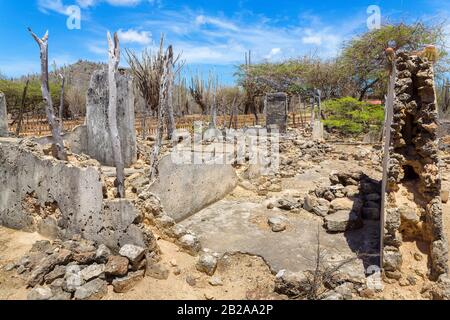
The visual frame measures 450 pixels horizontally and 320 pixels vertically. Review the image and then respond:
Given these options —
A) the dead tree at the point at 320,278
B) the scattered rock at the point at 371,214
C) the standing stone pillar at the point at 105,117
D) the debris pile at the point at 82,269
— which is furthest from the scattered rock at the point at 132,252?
the scattered rock at the point at 371,214

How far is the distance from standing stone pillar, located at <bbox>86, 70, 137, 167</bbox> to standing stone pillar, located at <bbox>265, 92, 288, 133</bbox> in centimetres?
835

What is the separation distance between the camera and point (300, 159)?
36.3 ft

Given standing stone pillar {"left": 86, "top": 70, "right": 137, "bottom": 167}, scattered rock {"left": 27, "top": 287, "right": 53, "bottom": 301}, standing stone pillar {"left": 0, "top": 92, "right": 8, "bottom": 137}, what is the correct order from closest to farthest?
scattered rock {"left": 27, "top": 287, "right": 53, "bottom": 301}, standing stone pillar {"left": 86, "top": 70, "right": 137, "bottom": 167}, standing stone pillar {"left": 0, "top": 92, "right": 8, "bottom": 137}

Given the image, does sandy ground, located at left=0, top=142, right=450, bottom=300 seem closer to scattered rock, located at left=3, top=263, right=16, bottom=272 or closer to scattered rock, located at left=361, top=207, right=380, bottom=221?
scattered rock, located at left=3, top=263, right=16, bottom=272

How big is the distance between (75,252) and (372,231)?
15.2 ft

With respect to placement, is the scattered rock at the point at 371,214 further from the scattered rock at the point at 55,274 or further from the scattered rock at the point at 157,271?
Result: the scattered rock at the point at 55,274

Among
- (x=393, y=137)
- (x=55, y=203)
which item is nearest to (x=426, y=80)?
(x=393, y=137)

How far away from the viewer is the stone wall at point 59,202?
4.66 m

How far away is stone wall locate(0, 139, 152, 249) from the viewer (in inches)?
183

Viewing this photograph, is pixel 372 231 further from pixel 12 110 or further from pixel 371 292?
pixel 12 110

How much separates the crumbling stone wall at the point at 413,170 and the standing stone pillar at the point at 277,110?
1008 cm

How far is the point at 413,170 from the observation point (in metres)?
5.22

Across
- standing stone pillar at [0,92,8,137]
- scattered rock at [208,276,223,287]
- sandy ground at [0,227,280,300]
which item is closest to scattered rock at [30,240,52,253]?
sandy ground at [0,227,280,300]

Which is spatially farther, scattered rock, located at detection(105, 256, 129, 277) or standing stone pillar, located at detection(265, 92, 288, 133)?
standing stone pillar, located at detection(265, 92, 288, 133)
